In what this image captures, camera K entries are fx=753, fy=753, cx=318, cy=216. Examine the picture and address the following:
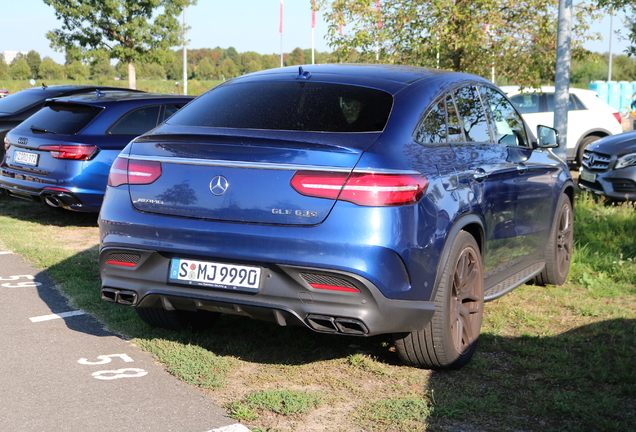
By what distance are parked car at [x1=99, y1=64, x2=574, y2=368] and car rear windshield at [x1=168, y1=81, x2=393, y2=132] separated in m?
0.01

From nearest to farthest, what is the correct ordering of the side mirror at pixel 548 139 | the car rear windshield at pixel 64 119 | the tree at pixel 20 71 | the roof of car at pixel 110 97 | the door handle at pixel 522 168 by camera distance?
1. the door handle at pixel 522 168
2. the side mirror at pixel 548 139
3. the car rear windshield at pixel 64 119
4. the roof of car at pixel 110 97
5. the tree at pixel 20 71

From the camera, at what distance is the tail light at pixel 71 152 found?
8.50 metres

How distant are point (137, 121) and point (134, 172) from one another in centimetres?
532

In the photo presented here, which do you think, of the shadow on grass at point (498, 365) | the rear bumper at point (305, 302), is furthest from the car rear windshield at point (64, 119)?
the rear bumper at point (305, 302)

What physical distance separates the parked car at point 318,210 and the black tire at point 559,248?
168cm

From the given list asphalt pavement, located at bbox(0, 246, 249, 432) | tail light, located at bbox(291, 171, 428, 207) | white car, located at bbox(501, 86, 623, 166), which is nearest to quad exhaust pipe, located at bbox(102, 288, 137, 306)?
asphalt pavement, located at bbox(0, 246, 249, 432)

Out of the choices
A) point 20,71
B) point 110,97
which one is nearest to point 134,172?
point 110,97

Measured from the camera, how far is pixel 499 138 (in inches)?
204

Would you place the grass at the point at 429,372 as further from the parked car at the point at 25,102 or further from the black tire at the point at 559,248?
the parked car at the point at 25,102

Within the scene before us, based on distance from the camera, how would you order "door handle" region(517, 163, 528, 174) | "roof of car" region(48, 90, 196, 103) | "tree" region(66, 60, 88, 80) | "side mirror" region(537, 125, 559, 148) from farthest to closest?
"tree" region(66, 60, 88, 80), "roof of car" region(48, 90, 196, 103), "side mirror" region(537, 125, 559, 148), "door handle" region(517, 163, 528, 174)

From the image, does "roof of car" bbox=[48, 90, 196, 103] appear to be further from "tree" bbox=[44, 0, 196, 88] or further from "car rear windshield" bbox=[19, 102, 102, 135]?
"tree" bbox=[44, 0, 196, 88]

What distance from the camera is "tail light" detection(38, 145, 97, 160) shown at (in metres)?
8.50

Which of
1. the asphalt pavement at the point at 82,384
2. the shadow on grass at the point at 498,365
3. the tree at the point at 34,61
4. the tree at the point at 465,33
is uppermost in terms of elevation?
the tree at the point at 34,61

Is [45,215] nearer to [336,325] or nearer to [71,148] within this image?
[71,148]
